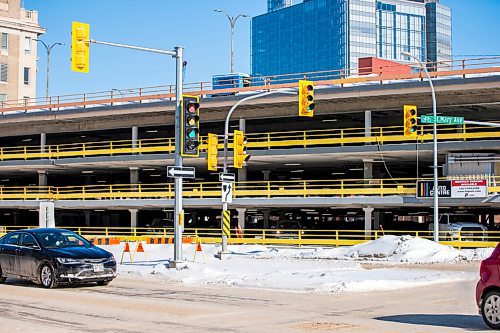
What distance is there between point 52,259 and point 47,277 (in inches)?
20.6

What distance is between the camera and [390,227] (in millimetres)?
63906

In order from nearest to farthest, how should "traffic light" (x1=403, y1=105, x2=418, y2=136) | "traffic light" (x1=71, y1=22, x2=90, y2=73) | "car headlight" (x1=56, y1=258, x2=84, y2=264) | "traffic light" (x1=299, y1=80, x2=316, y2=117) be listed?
"car headlight" (x1=56, y1=258, x2=84, y2=264)
"traffic light" (x1=71, y1=22, x2=90, y2=73)
"traffic light" (x1=299, y1=80, x2=316, y2=117)
"traffic light" (x1=403, y1=105, x2=418, y2=136)

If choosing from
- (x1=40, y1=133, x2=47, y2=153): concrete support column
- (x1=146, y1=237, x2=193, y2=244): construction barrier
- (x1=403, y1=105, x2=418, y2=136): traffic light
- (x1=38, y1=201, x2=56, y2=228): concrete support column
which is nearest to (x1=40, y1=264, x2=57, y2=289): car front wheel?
(x1=38, y1=201, x2=56, y2=228): concrete support column

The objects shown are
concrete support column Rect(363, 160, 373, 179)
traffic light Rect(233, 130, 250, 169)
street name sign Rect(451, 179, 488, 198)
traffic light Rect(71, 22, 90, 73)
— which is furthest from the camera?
concrete support column Rect(363, 160, 373, 179)

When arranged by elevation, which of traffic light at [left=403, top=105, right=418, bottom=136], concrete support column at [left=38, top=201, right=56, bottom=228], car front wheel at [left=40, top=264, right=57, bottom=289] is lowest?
car front wheel at [left=40, top=264, right=57, bottom=289]

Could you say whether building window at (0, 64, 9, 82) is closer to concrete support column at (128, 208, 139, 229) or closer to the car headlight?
concrete support column at (128, 208, 139, 229)

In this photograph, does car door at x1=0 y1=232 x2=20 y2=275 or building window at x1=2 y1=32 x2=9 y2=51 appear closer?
car door at x1=0 y1=232 x2=20 y2=275

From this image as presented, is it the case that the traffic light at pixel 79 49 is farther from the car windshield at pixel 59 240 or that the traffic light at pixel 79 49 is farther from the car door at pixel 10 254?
the car door at pixel 10 254

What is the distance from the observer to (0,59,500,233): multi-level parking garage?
153ft

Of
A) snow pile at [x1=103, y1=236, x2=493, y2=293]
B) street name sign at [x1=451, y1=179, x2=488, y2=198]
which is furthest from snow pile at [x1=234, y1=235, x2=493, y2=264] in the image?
street name sign at [x1=451, y1=179, x2=488, y2=198]

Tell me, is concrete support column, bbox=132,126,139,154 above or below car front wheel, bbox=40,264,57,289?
above

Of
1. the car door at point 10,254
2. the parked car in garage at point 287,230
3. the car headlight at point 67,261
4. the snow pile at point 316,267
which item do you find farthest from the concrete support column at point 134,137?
the car headlight at point 67,261

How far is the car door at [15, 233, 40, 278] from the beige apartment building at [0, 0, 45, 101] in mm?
76665

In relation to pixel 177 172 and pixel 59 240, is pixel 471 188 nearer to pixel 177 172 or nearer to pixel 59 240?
pixel 177 172
